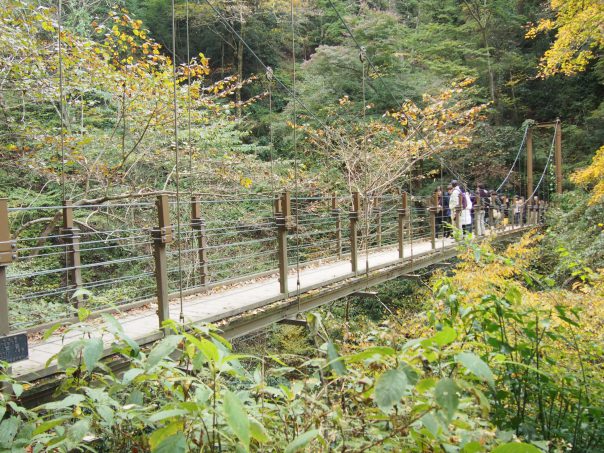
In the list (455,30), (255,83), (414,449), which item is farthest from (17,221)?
(455,30)

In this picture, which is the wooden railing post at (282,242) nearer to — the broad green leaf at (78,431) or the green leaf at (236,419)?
the broad green leaf at (78,431)

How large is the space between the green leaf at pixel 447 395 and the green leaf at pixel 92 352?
2.05 feet

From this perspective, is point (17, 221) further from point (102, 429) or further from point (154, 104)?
point (102, 429)

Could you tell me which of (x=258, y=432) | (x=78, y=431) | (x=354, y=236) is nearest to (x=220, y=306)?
(x=354, y=236)

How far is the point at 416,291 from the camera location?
8.86 meters

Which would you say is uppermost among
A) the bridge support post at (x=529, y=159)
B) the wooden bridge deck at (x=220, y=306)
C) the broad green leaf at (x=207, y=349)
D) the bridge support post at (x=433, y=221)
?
the bridge support post at (x=529, y=159)

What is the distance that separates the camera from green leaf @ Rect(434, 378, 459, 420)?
0.74 m

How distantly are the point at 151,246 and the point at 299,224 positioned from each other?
9.62ft

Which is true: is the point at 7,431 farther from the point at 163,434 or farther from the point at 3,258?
the point at 3,258

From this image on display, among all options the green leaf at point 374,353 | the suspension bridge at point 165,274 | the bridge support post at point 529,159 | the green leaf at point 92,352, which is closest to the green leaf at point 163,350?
the green leaf at point 92,352

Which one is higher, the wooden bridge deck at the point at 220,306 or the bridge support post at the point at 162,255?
the bridge support post at the point at 162,255

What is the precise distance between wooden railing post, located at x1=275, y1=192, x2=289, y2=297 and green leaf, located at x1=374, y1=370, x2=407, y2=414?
3102 mm

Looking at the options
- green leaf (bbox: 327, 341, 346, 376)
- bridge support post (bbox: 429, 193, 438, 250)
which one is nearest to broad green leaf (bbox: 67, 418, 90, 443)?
green leaf (bbox: 327, 341, 346, 376)

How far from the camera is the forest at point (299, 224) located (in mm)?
975
